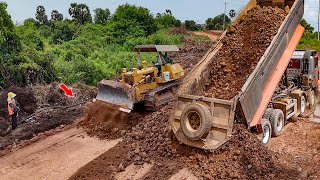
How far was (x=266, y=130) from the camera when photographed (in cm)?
1006

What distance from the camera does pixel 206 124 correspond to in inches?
330

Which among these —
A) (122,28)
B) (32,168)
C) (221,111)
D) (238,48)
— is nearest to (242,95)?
(221,111)

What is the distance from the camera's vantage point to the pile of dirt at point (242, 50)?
10016 mm

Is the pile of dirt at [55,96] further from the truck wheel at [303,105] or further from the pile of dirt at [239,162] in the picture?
the truck wheel at [303,105]

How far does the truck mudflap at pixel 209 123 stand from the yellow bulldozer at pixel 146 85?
3.44 metres

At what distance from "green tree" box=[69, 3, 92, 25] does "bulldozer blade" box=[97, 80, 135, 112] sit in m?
40.9

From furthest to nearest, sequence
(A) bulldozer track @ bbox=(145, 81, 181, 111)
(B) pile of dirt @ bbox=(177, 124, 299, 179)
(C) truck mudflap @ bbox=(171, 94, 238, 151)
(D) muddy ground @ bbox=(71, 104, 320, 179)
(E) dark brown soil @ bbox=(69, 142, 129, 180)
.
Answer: (A) bulldozer track @ bbox=(145, 81, 181, 111) → (E) dark brown soil @ bbox=(69, 142, 129, 180) → (C) truck mudflap @ bbox=(171, 94, 238, 151) → (D) muddy ground @ bbox=(71, 104, 320, 179) → (B) pile of dirt @ bbox=(177, 124, 299, 179)

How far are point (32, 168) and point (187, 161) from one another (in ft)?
13.5

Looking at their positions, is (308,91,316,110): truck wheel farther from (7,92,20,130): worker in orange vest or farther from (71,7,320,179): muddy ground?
(7,92,20,130): worker in orange vest

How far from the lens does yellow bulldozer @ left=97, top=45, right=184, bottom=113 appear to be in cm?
1215

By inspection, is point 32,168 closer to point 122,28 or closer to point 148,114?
point 148,114

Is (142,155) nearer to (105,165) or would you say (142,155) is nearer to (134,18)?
(105,165)

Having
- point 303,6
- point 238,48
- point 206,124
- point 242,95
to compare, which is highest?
point 303,6

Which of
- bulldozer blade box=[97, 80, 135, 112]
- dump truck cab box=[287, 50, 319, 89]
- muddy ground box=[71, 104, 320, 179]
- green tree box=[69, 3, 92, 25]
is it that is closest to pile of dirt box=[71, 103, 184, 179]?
muddy ground box=[71, 104, 320, 179]
